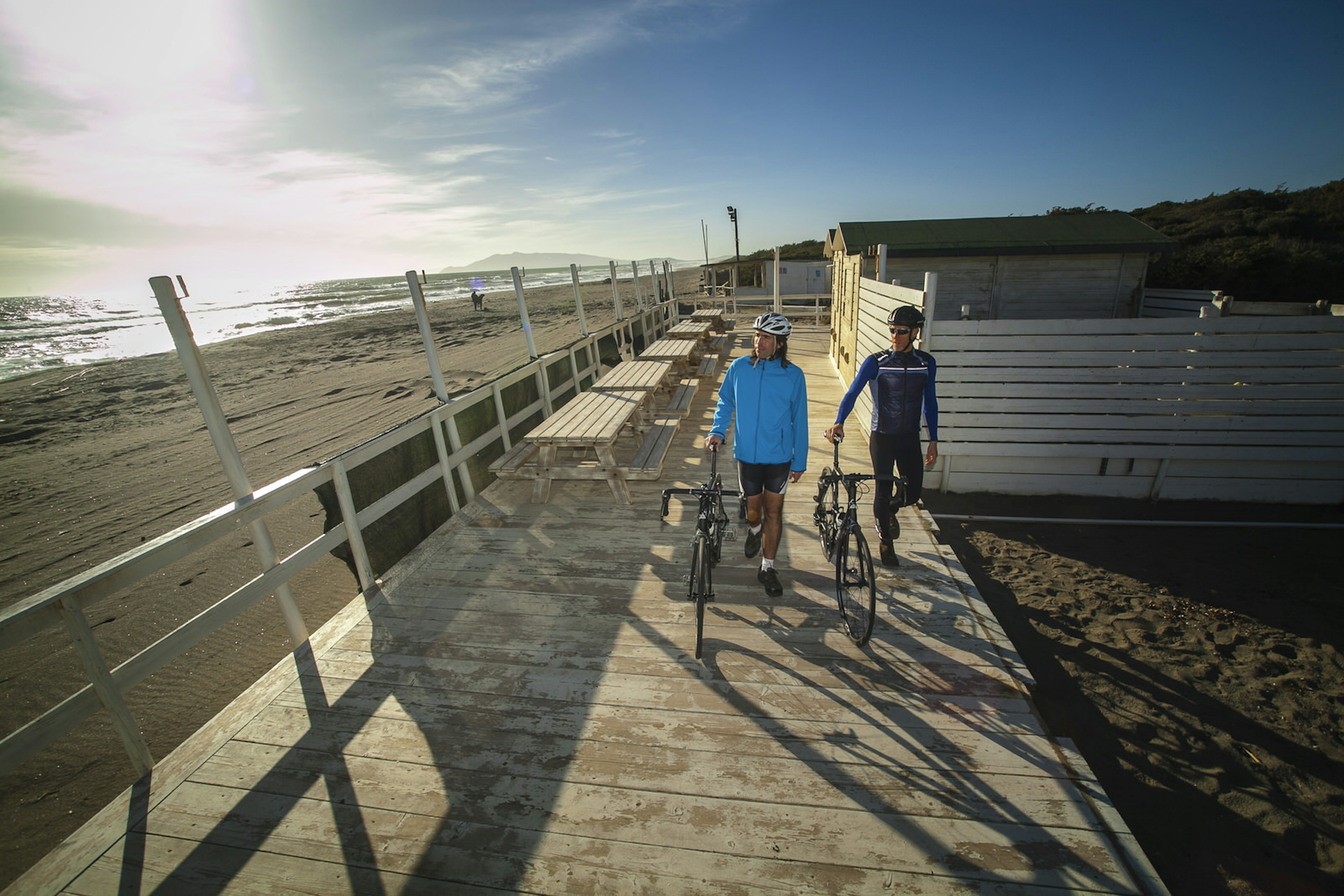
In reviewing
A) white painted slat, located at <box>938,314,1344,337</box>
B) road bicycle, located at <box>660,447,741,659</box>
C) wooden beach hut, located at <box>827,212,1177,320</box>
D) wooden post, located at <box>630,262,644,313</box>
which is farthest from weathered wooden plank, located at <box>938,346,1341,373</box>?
wooden post, located at <box>630,262,644,313</box>

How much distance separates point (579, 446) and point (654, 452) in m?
0.96

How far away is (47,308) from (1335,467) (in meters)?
81.8

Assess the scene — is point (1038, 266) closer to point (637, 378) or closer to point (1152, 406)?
point (1152, 406)

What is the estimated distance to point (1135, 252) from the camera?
42.0 ft

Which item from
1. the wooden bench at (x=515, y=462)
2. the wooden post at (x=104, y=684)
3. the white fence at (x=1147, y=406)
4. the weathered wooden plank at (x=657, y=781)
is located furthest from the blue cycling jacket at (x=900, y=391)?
the wooden post at (x=104, y=684)

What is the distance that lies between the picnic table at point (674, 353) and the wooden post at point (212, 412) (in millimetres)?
6269

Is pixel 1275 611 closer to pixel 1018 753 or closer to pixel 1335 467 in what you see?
pixel 1335 467

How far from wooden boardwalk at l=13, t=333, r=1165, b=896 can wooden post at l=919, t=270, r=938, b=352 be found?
2906 mm

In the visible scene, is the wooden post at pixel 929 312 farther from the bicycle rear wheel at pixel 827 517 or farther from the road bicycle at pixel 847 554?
the bicycle rear wheel at pixel 827 517

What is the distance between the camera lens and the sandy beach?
8.96 feet

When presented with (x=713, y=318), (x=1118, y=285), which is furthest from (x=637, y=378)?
(x=1118, y=285)

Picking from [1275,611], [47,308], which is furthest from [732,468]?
[47,308]

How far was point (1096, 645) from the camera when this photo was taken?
3979 millimetres

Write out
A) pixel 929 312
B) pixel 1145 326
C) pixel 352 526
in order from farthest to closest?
pixel 1145 326 < pixel 929 312 < pixel 352 526
